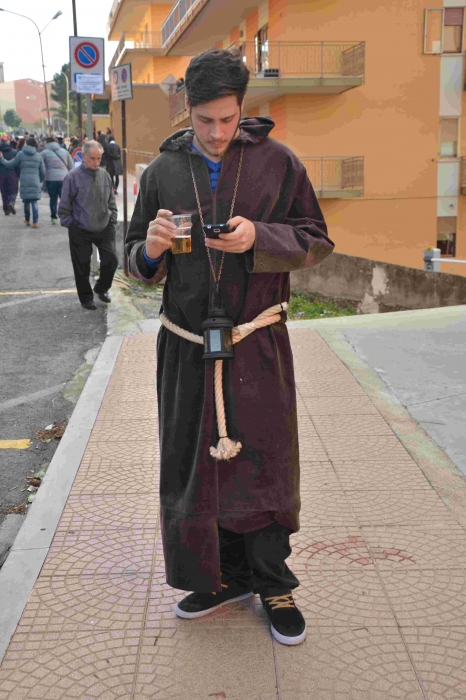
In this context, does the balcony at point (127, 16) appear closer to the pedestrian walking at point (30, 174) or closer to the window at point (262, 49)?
the window at point (262, 49)

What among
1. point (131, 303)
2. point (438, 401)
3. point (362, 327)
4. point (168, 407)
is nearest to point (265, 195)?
point (168, 407)

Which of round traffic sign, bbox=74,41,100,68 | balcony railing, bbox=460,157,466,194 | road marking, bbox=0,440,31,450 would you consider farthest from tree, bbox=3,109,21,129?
road marking, bbox=0,440,31,450

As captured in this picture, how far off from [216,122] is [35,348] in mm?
5723

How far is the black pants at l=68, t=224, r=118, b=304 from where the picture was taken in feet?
29.9

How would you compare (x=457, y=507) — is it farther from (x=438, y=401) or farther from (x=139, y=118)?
(x=139, y=118)

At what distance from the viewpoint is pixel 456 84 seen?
23.9m

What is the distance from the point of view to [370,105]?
23297 millimetres

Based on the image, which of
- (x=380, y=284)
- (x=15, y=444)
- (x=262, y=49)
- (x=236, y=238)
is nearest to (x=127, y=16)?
(x=262, y=49)

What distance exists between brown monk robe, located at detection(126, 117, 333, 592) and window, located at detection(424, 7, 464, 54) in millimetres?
22723

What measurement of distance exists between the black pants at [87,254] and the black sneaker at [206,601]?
Answer: 652cm

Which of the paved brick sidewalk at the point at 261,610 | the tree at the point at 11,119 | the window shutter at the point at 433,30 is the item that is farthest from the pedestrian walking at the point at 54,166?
the tree at the point at 11,119

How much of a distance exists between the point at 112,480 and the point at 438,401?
234cm

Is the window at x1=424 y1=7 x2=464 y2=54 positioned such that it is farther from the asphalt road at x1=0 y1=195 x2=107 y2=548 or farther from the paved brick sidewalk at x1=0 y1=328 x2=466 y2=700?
the paved brick sidewalk at x1=0 y1=328 x2=466 y2=700

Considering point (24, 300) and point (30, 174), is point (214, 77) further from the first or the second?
point (30, 174)
